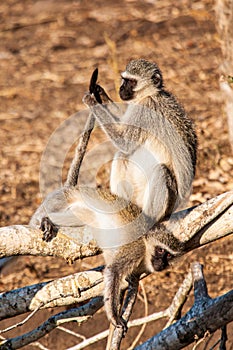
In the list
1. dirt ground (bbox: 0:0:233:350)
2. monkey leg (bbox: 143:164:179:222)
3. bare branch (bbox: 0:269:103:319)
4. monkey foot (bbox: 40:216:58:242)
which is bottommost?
dirt ground (bbox: 0:0:233:350)

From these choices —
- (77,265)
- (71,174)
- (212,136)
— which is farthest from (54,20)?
(71,174)

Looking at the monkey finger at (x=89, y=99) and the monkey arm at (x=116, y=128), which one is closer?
the monkey finger at (x=89, y=99)

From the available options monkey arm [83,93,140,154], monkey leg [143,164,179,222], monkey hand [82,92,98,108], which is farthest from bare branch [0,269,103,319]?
monkey hand [82,92,98,108]

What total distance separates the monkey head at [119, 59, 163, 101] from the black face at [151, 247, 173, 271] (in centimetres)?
156

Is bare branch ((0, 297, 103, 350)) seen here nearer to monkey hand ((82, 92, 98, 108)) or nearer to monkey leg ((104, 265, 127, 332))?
monkey leg ((104, 265, 127, 332))

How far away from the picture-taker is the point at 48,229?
4.47 metres

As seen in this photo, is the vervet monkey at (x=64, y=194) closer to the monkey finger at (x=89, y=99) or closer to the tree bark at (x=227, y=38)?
the monkey finger at (x=89, y=99)

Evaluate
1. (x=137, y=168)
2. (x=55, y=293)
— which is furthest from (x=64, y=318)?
(x=137, y=168)

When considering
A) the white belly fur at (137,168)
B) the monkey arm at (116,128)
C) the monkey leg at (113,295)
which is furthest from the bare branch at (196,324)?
the monkey arm at (116,128)

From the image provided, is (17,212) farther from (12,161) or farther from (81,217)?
(81,217)

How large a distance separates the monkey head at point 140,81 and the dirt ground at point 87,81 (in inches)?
96.9

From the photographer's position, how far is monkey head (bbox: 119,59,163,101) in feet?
18.0

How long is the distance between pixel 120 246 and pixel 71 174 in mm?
652

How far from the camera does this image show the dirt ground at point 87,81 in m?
7.70
